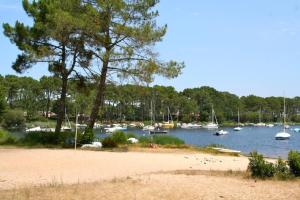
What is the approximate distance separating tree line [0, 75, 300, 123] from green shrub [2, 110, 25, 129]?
2.17 meters

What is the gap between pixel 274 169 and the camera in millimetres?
14117

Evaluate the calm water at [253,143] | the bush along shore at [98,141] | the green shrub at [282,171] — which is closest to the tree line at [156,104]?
the calm water at [253,143]

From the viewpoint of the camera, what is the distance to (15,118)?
9731 cm

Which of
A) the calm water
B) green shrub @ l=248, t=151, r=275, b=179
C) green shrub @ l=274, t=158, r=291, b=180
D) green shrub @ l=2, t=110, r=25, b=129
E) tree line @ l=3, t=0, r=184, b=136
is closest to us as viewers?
green shrub @ l=274, t=158, r=291, b=180

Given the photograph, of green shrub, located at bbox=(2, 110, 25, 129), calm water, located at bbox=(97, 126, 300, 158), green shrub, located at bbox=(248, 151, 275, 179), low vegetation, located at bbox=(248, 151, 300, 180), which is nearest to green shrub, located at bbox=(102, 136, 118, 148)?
calm water, located at bbox=(97, 126, 300, 158)

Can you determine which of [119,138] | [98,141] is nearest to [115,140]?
[119,138]

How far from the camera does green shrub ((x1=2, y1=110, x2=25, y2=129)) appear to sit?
95.7 metres

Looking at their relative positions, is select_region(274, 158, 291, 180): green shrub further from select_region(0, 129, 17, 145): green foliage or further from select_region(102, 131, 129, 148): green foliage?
select_region(0, 129, 17, 145): green foliage

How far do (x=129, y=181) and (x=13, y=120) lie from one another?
88137 millimetres

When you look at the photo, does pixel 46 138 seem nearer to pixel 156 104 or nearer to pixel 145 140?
pixel 145 140

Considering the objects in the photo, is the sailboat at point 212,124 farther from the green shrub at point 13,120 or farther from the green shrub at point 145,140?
the green shrub at point 145,140

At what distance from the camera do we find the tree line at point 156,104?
10825 cm

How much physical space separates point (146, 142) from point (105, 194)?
19374 mm

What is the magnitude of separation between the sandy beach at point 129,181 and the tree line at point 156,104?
173ft
